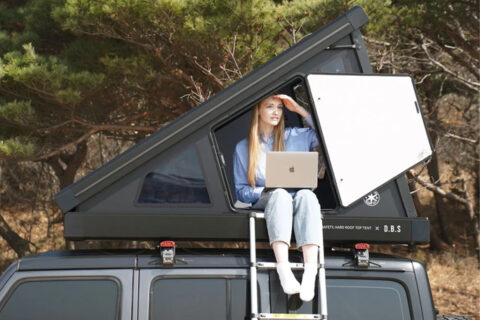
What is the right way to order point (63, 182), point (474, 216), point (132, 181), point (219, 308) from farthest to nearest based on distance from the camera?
point (474, 216) < point (63, 182) < point (132, 181) < point (219, 308)

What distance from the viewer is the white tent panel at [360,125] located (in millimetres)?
3824

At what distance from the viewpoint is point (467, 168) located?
16828 millimetres

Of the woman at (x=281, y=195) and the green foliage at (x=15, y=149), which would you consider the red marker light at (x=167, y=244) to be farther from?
the green foliage at (x=15, y=149)

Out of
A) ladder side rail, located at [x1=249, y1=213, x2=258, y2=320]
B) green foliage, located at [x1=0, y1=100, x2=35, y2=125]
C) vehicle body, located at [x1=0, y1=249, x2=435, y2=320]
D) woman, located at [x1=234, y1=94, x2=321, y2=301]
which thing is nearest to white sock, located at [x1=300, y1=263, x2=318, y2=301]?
woman, located at [x1=234, y1=94, x2=321, y2=301]

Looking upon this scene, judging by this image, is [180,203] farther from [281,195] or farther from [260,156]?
[260,156]

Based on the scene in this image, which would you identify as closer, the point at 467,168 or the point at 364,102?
the point at 364,102

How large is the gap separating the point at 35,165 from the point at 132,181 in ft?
46.2

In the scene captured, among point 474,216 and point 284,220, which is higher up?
point 474,216

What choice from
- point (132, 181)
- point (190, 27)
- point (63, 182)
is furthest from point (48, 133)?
point (132, 181)

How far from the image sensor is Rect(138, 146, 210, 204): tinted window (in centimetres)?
368

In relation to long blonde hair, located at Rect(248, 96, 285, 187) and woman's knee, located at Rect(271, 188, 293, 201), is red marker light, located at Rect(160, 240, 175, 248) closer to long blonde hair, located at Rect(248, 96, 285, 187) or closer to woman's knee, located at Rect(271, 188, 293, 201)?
woman's knee, located at Rect(271, 188, 293, 201)

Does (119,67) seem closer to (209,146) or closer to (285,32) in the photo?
(285,32)

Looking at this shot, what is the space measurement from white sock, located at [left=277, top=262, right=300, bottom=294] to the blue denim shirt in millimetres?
746

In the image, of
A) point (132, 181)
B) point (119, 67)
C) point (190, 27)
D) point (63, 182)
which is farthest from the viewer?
point (63, 182)
